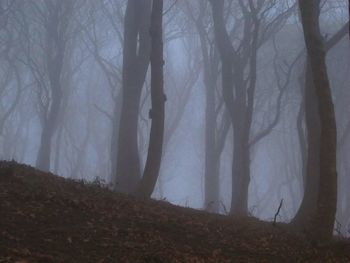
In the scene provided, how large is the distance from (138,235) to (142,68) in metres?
8.53

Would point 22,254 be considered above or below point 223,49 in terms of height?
below

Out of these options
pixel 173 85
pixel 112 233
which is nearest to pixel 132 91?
pixel 112 233

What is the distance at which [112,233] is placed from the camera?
7.53 m

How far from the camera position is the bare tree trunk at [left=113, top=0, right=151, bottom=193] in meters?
14.8

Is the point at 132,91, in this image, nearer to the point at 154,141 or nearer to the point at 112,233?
the point at 154,141

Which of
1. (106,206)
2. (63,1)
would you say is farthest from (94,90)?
(106,206)

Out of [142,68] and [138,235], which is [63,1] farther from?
[138,235]

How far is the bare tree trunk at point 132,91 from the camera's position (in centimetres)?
1480

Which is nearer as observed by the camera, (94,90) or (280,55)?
(280,55)

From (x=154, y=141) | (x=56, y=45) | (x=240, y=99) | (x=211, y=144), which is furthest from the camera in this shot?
(x=56, y=45)

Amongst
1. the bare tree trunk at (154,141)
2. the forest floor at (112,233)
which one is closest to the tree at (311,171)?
the forest floor at (112,233)

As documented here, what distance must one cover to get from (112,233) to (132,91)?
8.47m

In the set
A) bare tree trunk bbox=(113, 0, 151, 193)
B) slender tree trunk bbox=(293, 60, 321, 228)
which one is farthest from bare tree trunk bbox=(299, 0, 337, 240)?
bare tree trunk bbox=(113, 0, 151, 193)

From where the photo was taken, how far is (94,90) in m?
39.7
